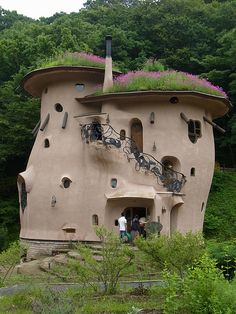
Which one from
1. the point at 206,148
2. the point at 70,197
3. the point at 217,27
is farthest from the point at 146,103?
the point at 217,27

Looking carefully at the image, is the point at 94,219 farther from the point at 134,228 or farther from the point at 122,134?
the point at 122,134

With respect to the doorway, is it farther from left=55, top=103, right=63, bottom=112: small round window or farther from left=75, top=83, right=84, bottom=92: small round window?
left=75, top=83, right=84, bottom=92: small round window

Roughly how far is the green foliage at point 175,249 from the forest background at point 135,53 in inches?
573

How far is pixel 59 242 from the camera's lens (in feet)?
69.2

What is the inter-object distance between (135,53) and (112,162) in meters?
18.4

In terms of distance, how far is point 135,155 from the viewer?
66.9 feet

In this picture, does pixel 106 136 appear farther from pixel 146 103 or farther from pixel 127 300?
pixel 127 300

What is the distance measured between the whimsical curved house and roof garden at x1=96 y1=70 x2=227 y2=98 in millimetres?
275

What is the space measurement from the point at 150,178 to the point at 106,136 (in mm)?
2480

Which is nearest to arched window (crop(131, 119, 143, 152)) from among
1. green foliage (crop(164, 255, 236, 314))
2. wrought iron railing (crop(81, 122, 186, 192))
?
wrought iron railing (crop(81, 122, 186, 192))

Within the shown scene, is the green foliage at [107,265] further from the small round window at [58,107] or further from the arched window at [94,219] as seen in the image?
the small round window at [58,107]

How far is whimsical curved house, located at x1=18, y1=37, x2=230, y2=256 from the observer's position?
2045 cm

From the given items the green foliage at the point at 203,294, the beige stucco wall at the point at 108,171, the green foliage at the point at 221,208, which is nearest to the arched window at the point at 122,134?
the beige stucco wall at the point at 108,171

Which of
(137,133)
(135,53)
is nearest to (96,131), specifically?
(137,133)
